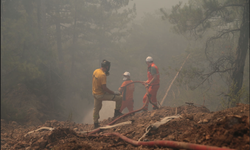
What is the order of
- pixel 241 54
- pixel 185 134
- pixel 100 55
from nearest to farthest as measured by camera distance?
pixel 185 134, pixel 241 54, pixel 100 55

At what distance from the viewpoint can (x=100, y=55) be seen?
62.2 feet

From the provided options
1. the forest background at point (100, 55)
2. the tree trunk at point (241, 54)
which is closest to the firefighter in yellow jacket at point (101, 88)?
the forest background at point (100, 55)

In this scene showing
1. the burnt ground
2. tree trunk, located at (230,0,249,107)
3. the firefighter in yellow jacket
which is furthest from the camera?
tree trunk, located at (230,0,249,107)

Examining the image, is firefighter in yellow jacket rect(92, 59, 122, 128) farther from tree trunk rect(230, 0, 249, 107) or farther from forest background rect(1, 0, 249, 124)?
tree trunk rect(230, 0, 249, 107)

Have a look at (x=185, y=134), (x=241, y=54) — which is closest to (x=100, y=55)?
(x=241, y=54)

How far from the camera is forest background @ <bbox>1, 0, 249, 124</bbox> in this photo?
792 centimetres

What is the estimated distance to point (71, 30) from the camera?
1720cm

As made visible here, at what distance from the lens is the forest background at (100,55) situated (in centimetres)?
792

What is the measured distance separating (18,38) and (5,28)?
2.57 ft

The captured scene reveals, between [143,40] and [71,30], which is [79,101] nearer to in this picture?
[71,30]

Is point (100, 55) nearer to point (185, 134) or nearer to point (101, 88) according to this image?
point (101, 88)

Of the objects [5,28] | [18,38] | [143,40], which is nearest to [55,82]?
[18,38]

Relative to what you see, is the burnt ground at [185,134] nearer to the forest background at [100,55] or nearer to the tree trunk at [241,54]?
the forest background at [100,55]

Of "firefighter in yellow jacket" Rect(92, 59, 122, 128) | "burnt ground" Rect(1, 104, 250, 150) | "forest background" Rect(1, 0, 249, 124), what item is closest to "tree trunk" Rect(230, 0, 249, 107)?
"forest background" Rect(1, 0, 249, 124)
